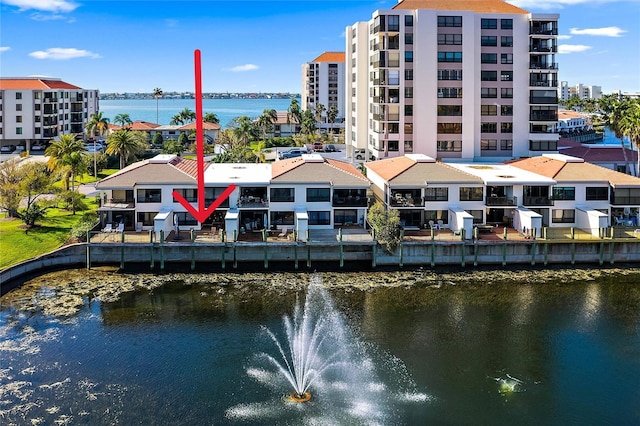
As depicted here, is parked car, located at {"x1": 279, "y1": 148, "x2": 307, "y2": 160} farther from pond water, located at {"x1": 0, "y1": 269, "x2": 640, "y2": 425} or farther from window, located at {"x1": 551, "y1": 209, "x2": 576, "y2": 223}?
pond water, located at {"x1": 0, "y1": 269, "x2": 640, "y2": 425}

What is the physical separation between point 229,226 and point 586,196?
3454 centimetres

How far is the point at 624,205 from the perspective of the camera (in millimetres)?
58375

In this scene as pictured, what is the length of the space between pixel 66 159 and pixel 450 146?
48.9 m

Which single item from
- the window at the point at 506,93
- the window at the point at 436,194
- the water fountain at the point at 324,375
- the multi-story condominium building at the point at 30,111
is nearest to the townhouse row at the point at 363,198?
the window at the point at 436,194

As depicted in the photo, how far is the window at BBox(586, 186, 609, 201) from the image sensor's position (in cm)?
5900

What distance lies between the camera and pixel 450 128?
82.0m

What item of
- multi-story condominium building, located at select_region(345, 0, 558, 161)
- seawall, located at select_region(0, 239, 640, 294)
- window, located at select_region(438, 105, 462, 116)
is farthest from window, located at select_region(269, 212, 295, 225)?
window, located at select_region(438, 105, 462, 116)

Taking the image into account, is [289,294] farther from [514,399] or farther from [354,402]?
[514,399]

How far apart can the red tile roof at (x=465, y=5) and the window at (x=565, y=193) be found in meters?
35.4

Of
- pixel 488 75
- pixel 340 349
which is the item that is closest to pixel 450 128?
pixel 488 75

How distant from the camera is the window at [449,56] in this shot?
81.0 metres

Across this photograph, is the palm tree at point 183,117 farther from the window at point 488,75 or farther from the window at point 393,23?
the window at point 488,75

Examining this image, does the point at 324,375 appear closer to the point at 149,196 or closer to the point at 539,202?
the point at 149,196

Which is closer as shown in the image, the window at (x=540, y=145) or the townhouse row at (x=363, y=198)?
the townhouse row at (x=363, y=198)
